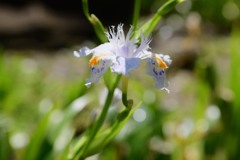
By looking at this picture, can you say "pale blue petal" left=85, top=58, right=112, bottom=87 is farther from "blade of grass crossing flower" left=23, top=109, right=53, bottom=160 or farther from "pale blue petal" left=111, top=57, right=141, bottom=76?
"blade of grass crossing flower" left=23, top=109, right=53, bottom=160

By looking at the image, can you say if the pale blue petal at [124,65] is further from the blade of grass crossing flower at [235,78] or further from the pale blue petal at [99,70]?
the blade of grass crossing flower at [235,78]

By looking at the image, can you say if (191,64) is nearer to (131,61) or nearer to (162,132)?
(162,132)

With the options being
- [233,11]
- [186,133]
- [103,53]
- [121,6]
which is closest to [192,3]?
[233,11]

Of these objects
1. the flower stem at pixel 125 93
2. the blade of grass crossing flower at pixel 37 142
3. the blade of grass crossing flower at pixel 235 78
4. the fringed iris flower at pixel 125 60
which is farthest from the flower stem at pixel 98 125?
the blade of grass crossing flower at pixel 235 78

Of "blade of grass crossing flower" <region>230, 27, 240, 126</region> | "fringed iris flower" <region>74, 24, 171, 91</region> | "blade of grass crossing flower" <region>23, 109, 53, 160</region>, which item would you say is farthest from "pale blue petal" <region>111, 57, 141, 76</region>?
"blade of grass crossing flower" <region>230, 27, 240, 126</region>

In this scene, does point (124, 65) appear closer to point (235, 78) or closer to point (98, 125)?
point (98, 125)

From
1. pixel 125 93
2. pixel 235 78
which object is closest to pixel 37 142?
pixel 125 93
